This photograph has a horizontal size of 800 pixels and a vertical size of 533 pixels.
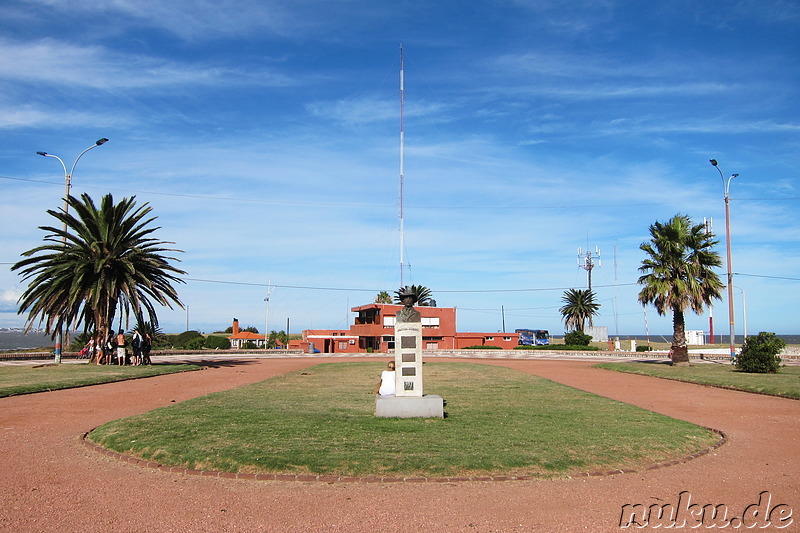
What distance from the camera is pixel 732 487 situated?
799 cm

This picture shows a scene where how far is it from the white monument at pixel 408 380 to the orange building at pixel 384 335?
51.5m

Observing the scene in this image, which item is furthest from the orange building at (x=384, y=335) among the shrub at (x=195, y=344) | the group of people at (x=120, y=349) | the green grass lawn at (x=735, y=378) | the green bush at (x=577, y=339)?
the green grass lawn at (x=735, y=378)

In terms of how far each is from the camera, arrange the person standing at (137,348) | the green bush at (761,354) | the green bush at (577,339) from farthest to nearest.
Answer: the green bush at (577,339) → the person standing at (137,348) → the green bush at (761,354)

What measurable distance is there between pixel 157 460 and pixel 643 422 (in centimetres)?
966

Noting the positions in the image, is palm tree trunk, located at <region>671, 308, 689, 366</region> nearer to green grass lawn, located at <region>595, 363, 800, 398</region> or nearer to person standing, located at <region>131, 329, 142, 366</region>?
green grass lawn, located at <region>595, 363, 800, 398</region>

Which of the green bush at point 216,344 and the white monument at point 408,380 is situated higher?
the white monument at point 408,380

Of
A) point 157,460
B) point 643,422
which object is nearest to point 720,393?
point 643,422

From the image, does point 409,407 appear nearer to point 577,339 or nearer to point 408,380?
point 408,380

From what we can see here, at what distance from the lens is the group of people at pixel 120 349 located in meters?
28.8

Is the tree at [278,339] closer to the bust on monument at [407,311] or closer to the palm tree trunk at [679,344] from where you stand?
the palm tree trunk at [679,344]

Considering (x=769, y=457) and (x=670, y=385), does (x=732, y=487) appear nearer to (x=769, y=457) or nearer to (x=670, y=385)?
(x=769, y=457)

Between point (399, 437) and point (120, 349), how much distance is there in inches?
913

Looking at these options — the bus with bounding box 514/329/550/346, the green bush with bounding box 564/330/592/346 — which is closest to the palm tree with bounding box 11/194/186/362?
the green bush with bounding box 564/330/592/346

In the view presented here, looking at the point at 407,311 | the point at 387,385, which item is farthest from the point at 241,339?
the point at 407,311
